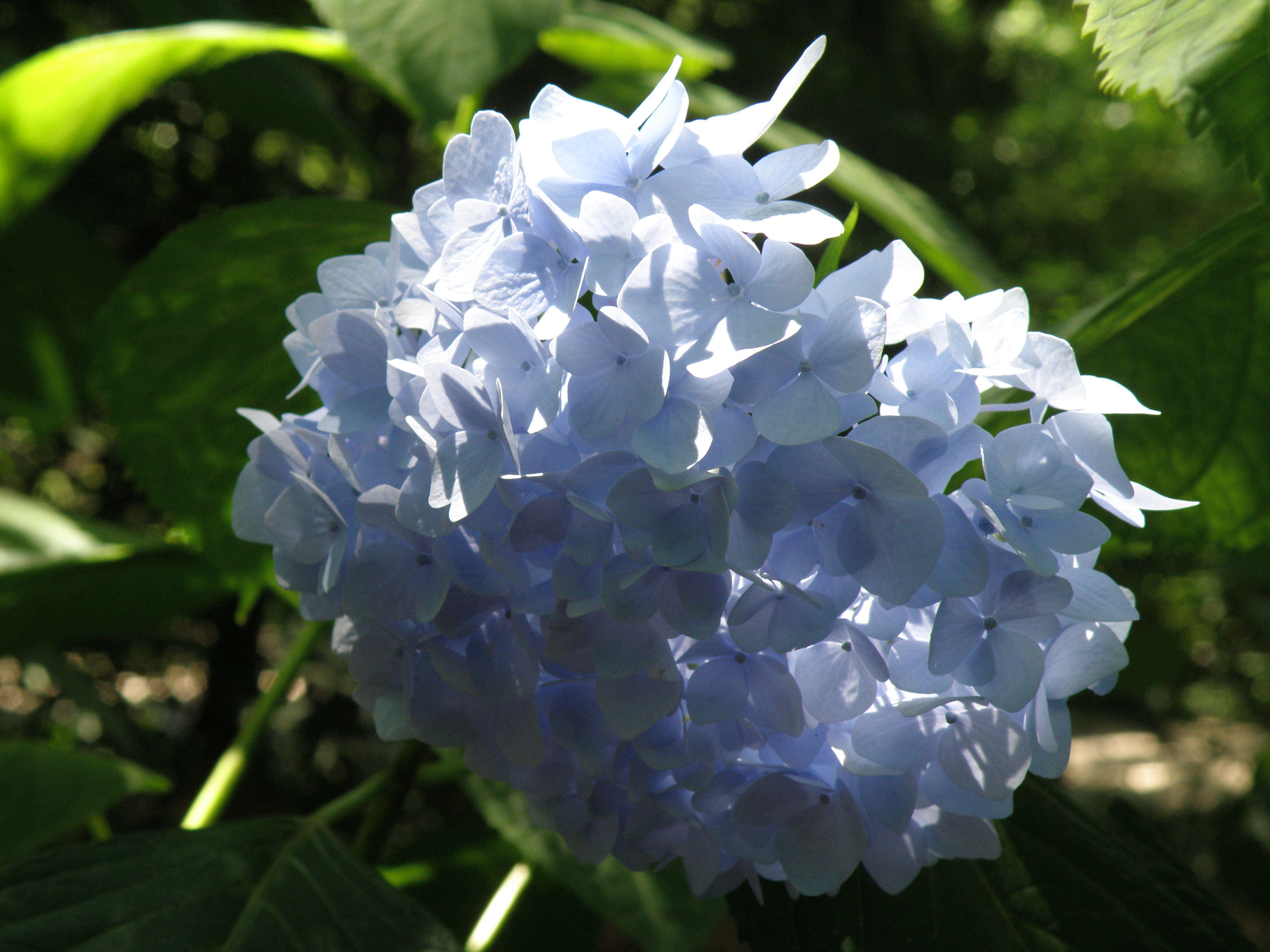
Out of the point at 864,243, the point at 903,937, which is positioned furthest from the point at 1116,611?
the point at 864,243

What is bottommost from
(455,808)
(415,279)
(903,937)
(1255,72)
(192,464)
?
(455,808)

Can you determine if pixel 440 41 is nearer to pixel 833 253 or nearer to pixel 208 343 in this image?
pixel 208 343

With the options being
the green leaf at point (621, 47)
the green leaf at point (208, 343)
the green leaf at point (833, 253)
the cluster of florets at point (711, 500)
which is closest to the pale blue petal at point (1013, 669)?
the cluster of florets at point (711, 500)

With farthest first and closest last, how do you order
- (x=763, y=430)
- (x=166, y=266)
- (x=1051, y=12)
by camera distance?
(x=1051, y=12)
(x=166, y=266)
(x=763, y=430)

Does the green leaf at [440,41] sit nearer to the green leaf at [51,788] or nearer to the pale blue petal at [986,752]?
the pale blue petal at [986,752]

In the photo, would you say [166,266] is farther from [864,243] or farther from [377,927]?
[864,243]

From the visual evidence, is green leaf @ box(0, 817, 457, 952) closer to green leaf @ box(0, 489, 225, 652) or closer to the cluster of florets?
the cluster of florets

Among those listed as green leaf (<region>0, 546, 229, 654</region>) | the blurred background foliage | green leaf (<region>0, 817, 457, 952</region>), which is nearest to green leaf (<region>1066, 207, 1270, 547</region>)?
the blurred background foliage
